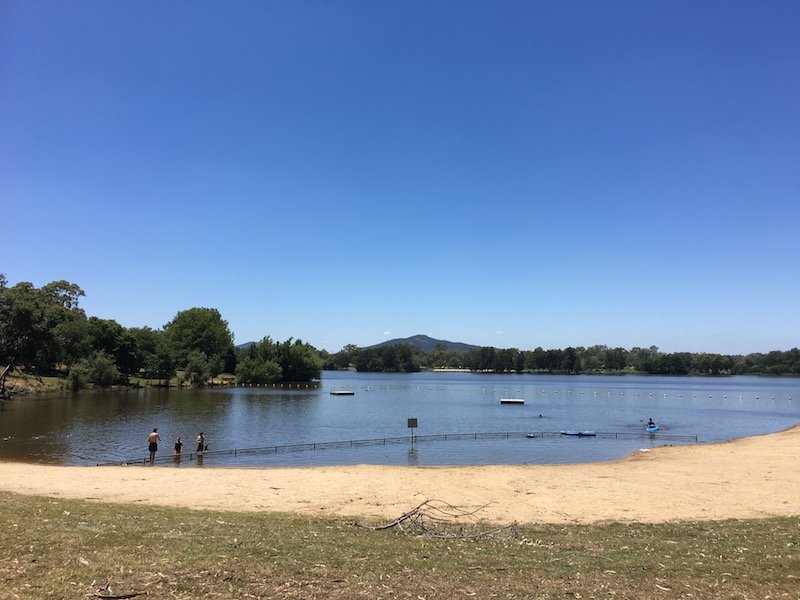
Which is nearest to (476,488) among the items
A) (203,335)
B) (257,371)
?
(257,371)

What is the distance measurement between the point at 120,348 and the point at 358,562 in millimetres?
137189

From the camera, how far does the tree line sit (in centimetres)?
8738

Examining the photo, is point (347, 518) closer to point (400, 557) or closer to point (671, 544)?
point (400, 557)

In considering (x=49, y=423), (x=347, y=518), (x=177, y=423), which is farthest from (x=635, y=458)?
(x=49, y=423)

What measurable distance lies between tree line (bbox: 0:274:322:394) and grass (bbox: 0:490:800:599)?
3426 inches

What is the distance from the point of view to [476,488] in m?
27.1

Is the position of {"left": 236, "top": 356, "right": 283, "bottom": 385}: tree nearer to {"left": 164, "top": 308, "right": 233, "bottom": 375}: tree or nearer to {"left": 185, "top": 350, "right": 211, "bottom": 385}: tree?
{"left": 164, "top": 308, "right": 233, "bottom": 375}: tree

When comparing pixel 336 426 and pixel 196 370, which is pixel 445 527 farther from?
pixel 196 370

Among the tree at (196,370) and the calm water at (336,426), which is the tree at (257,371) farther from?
the calm water at (336,426)

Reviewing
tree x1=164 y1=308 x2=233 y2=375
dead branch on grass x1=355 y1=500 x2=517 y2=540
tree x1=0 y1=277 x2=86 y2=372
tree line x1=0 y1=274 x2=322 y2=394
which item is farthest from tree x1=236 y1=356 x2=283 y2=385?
dead branch on grass x1=355 y1=500 x2=517 y2=540

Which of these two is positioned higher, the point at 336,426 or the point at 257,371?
the point at 257,371

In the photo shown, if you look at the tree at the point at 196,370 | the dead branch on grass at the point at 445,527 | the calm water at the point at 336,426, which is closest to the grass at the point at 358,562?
the dead branch on grass at the point at 445,527

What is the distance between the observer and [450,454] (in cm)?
4491

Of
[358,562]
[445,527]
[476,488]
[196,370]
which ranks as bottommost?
[476,488]
